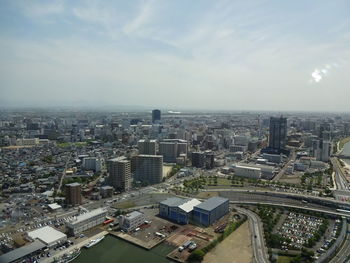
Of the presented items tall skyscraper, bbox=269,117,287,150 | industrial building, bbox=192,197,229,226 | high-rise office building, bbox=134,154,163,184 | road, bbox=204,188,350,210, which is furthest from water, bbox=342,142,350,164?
industrial building, bbox=192,197,229,226

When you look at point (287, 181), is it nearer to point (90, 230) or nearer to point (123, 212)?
point (123, 212)

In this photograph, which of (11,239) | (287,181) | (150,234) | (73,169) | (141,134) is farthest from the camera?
(141,134)

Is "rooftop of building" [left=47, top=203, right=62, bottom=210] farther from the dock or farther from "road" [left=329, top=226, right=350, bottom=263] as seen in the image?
"road" [left=329, top=226, right=350, bottom=263]

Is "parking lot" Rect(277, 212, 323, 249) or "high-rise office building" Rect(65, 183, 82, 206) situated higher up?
"high-rise office building" Rect(65, 183, 82, 206)

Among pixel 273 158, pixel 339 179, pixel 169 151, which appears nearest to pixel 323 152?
pixel 273 158

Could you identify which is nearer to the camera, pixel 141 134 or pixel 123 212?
pixel 123 212

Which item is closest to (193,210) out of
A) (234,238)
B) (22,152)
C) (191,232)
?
(191,232)
